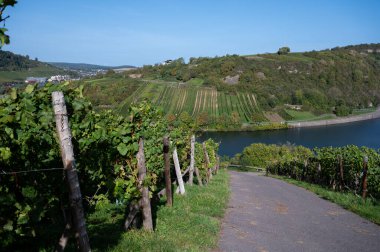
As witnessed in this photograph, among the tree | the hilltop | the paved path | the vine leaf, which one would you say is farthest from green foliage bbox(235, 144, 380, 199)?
the hilltop

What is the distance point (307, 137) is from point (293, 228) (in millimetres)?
102855

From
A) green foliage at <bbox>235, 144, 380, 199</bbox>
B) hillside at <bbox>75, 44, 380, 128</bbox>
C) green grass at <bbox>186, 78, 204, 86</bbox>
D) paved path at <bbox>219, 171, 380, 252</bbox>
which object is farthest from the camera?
Result: green grass at <bbox>186, 78, 204, 86</bbox>

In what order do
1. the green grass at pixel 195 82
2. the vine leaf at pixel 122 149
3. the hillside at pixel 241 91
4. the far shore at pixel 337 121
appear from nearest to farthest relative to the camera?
the vine leaf at pixel 122 149 → the hillside at pixel 241 91 → the far shore at pixel 337 121 → the green grass at pixel 195 82

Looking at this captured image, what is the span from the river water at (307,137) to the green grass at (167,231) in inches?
3144

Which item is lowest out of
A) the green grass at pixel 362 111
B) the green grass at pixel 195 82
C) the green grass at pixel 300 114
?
the green grass at pixel 362 111

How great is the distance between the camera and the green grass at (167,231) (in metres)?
5.59

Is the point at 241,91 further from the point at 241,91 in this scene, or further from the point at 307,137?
the point at 307,137

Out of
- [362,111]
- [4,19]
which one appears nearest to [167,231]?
[4,19]

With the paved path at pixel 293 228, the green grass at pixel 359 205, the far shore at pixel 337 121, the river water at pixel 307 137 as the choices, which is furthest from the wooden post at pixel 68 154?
the far shore at pixel 337 121

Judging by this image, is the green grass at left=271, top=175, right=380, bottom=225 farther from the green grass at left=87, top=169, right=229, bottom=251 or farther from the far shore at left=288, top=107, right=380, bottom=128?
the far shore at left=288, top=107, right=380, bottom=128

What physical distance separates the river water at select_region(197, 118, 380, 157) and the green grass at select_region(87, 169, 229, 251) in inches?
3144

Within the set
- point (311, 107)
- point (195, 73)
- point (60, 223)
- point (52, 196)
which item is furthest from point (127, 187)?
point (195, 73)

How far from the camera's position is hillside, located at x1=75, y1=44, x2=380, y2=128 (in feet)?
410

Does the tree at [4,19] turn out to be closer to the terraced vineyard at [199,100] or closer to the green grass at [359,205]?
the green grass at [359,205]
